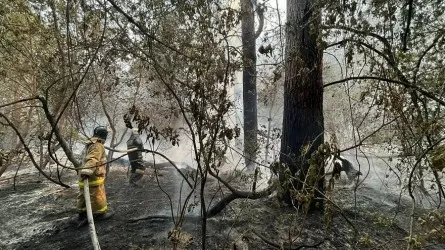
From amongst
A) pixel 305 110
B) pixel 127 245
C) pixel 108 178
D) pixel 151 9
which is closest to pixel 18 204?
pixel 108 178

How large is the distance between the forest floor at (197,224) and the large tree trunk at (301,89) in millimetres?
783

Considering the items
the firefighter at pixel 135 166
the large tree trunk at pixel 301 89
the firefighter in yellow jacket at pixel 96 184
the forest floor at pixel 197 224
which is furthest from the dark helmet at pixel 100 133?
the large tree trunk at pixel 301 89

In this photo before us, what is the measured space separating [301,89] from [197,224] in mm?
3098

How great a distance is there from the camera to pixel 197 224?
5.42 m

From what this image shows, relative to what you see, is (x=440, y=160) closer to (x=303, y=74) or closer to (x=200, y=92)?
(x=200, y=92)

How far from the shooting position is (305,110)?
5918 mm

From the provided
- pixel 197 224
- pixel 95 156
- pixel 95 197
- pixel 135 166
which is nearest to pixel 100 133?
pixel 95 156

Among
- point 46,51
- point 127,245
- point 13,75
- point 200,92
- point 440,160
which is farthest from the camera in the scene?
point 13,75

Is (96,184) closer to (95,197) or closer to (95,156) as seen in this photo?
(95,197)

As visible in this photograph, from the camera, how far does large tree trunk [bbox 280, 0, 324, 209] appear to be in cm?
557

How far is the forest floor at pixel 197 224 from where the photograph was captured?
4.74 meters

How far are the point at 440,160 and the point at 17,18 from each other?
7060mm

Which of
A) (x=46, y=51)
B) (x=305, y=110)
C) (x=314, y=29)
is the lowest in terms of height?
(x=305, y=110)

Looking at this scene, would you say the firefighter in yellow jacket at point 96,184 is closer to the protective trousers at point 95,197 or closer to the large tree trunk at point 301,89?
the protective trousers at point 95,197
